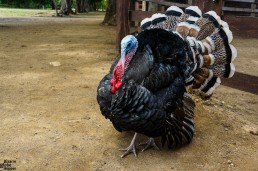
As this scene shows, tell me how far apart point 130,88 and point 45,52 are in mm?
5213

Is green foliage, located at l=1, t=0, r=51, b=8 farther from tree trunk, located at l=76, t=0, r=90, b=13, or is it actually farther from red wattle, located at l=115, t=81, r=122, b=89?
red wattle, located at l=115, t=81, r=122, b=89

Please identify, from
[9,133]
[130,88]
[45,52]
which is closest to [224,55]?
[130,88]

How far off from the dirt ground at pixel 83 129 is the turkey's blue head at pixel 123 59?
77cm

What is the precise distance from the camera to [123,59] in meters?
3.16

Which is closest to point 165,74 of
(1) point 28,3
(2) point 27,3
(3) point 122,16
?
(3) point 122,16

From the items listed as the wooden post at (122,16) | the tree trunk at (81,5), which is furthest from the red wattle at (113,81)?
the tree trunk at (81,5)

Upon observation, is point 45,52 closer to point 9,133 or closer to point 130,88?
point 9,133

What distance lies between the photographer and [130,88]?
3.06 m

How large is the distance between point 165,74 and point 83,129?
4.00ft

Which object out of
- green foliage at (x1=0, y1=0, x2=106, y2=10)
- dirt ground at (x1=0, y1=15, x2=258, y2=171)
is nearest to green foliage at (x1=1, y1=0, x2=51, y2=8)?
green foliage at (x1=0, y1=0, x2=106, y2=10)

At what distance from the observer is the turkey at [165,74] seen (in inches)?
121

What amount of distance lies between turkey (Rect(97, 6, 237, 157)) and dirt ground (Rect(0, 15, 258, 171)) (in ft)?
0.77

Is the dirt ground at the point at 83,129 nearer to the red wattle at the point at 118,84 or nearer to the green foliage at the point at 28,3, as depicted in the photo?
the red wattle at the point at 118,84

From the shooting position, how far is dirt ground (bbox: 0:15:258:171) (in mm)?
3264
